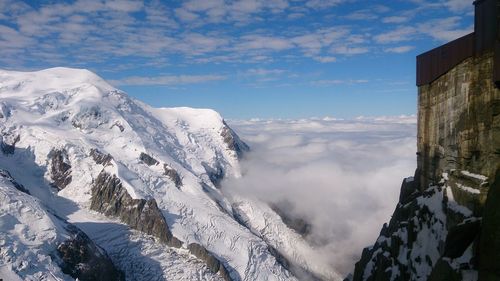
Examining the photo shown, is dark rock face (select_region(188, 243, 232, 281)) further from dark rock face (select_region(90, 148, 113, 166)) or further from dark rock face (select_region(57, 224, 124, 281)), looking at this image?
dark rock face (select_region(90, 148, 113, 166))

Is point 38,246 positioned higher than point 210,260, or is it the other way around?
point 38,246

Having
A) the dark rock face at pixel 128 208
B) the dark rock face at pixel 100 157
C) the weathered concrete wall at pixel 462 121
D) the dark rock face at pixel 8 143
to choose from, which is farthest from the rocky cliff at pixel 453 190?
the dark rock face at pixel 8 143

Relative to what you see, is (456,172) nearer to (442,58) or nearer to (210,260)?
(442,58)

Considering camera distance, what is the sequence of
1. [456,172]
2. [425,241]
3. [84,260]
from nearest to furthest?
[456,172] < [425,241] < [84,260]

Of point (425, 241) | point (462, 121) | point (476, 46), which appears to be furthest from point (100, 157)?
point (476, 46)

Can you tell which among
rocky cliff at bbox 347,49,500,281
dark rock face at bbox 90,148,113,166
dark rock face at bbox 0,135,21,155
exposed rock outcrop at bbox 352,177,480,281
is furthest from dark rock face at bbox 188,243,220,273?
rocky cliff at bbox 347,49,500,281
